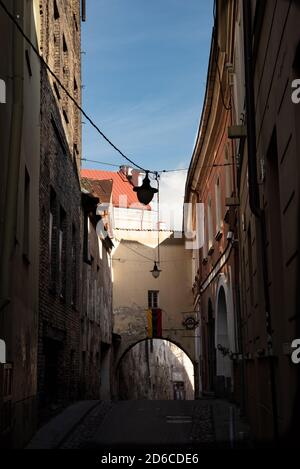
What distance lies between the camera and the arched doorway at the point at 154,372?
117 feet

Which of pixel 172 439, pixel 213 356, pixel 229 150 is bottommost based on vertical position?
pixel 172 439

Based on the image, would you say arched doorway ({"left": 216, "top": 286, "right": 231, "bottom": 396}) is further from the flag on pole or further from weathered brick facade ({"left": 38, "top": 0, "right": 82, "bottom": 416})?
the flag on pole

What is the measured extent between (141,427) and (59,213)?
5.20m

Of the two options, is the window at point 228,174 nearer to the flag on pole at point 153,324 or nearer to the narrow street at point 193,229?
the narrow street at point 193,229

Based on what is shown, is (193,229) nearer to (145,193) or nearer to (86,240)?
(86,240)

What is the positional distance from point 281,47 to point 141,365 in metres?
36.3

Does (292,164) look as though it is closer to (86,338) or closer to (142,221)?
(86,338)

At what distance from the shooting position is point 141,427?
12.0m

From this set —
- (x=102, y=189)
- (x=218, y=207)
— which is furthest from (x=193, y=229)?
(x=218, y=207)

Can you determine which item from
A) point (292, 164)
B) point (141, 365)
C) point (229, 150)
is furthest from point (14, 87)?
point (141, 365)

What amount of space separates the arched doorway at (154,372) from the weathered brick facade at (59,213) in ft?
54.4

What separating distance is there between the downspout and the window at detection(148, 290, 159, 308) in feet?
85.2

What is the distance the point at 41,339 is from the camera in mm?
11914

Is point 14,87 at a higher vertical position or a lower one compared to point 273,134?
higher
